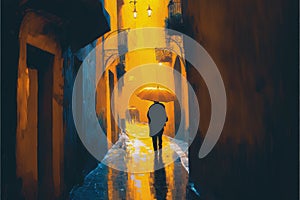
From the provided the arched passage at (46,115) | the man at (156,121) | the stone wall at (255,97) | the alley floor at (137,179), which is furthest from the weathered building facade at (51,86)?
the man at (156,121)

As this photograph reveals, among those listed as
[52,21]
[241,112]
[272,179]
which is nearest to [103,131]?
[52,21]

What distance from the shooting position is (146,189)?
673cm

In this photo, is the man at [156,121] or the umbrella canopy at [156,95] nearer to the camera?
the man at [156,121]

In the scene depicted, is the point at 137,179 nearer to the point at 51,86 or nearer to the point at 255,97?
the point at 51,86

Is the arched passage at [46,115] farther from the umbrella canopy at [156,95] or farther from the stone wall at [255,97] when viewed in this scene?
the umbrella canopy at [156,95]

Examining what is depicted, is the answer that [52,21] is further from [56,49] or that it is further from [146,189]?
[146,189]

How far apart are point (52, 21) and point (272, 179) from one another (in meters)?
4.28

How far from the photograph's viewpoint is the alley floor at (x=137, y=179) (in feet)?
20.7

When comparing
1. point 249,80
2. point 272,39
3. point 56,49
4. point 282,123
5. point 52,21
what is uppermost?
point 52,21

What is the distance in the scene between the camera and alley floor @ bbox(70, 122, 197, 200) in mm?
6312

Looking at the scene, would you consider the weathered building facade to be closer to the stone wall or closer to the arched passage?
the arched passage

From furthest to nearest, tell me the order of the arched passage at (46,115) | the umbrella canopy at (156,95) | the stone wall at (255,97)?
1. the umbrella canopy at (156,95)
2. the arched passage at (46,115)
3. the stone wall at (255,97)

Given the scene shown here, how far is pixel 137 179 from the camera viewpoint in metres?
7.71

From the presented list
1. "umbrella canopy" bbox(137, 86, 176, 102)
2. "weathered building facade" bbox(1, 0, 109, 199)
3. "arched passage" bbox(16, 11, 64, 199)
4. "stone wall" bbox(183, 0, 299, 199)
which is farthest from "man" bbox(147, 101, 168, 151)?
"arched passage" bbox(16, 11, 64, 199)
